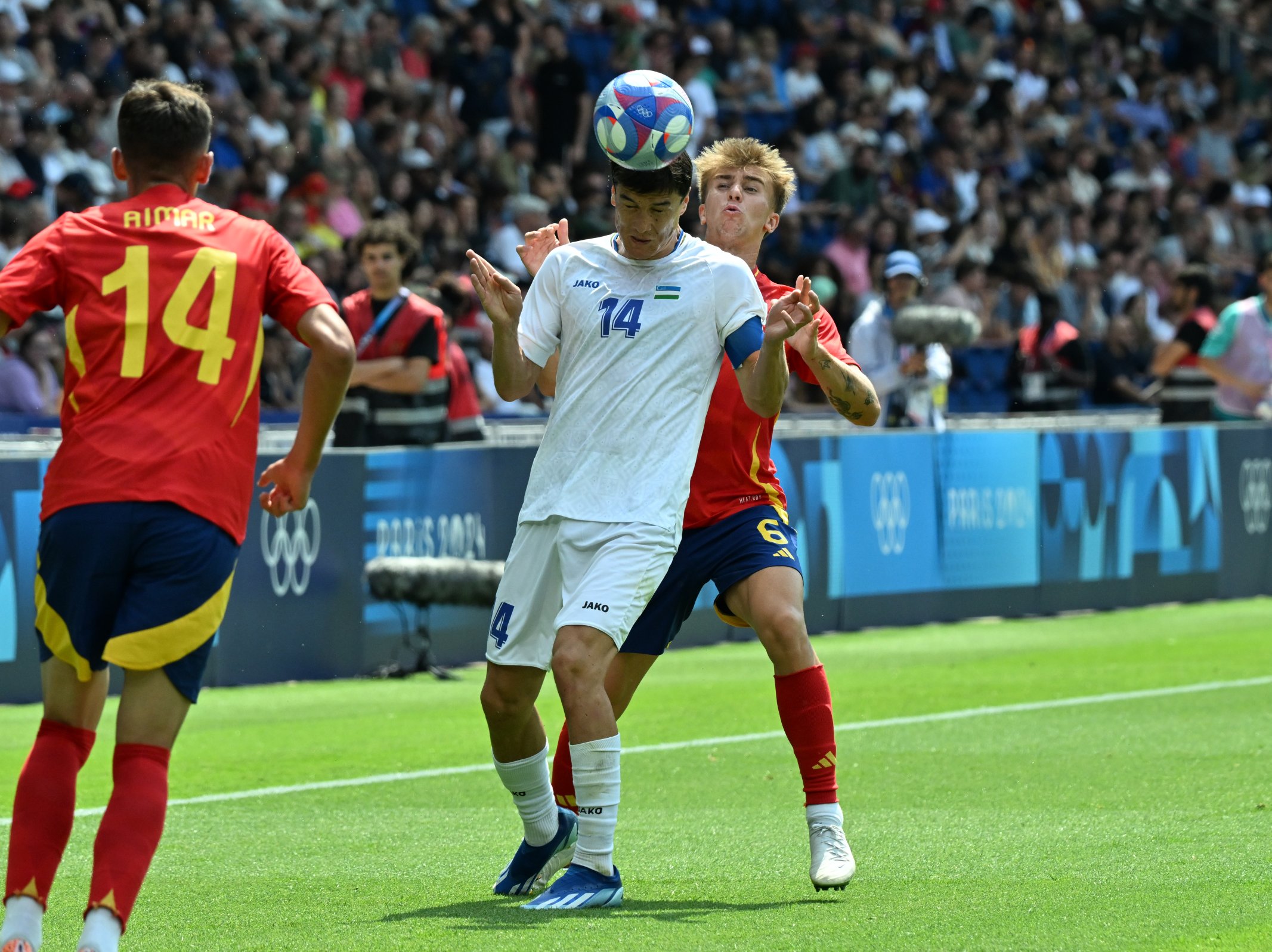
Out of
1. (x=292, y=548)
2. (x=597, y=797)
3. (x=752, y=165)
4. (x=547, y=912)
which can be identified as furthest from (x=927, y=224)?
(x=547, y=912)

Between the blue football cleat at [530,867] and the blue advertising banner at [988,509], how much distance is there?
963 cm

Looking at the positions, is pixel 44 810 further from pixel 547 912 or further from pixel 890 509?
pixel 890 509

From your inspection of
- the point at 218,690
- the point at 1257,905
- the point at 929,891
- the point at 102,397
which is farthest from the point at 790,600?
the point at 218,690

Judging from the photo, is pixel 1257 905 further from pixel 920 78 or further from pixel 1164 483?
pixel 920 78

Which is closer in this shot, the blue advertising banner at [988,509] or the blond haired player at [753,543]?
the blond haired player at [753,543]

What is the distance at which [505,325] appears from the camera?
6109 millimetres

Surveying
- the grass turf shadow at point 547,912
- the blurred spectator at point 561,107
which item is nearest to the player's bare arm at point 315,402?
the grass turf shadow at point 547,912

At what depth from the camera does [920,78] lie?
27.0 m

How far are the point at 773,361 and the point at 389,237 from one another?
6.77m

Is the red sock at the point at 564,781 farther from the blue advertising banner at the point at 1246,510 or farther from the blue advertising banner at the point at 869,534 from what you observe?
the blue advertising banner at the point at 1246,510

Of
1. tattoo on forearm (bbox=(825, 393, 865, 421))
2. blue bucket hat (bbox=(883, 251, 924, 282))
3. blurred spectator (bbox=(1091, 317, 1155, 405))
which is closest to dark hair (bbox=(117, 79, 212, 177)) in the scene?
tattoo on forearm (bbox=(825, 393, 865, 421))

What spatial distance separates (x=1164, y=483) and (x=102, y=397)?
13.5 m

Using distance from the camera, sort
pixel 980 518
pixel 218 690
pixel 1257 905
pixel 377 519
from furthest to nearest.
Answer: pixel 980 518 < pixel 377 519 < pixel 218 690 < pixel 1257 905

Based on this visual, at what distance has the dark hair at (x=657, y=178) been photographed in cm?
605
